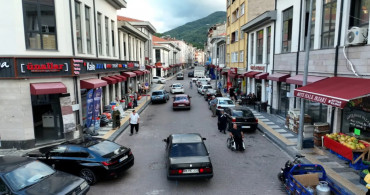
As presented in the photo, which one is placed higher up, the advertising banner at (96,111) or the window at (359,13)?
the window at (359,13)

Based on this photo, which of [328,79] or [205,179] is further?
[328,79]

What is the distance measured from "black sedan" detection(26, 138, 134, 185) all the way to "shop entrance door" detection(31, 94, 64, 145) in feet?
16.3

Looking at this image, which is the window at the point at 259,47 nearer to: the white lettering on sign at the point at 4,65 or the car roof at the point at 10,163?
the white lettering on sign at the point at 4,65

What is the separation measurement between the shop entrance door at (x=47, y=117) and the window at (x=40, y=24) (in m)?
2.84

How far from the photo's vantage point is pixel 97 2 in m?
20.5

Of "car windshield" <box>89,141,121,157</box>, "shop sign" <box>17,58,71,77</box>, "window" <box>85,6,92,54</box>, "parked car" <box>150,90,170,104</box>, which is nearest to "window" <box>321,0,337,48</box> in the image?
"car windshield" <box>89,141,121,157</box>

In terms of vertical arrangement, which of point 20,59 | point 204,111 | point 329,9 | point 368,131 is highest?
point 329,9

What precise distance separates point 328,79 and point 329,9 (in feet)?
13.3

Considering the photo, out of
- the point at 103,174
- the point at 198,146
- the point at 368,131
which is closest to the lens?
the point at 103,174

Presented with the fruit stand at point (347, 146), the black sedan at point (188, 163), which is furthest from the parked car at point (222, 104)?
the black sedan at point (188, 163)

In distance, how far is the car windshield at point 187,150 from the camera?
A: 9.04 meters

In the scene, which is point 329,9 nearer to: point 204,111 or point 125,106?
point 204,111

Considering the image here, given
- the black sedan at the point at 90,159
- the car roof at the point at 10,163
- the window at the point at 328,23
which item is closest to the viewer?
the car roof at the point at 10,163

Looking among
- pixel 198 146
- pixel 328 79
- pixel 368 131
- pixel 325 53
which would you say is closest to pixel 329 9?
pixel 325 53
